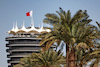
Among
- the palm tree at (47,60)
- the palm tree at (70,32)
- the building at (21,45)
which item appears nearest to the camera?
the palm tree at (70,32)

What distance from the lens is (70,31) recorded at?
50.6 metres

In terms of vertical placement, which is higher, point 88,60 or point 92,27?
point 92,27

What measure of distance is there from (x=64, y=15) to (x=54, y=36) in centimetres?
409

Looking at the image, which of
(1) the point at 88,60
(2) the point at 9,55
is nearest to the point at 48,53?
(1) the point at 88,60

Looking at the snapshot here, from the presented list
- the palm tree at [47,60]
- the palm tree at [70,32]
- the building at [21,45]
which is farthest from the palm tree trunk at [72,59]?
the building at [21,45]

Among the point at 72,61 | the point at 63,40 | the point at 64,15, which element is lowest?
the point at 72,61

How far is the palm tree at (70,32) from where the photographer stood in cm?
4962

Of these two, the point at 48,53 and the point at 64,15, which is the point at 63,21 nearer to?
the point at 64,15

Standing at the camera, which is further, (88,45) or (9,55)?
(9,55)

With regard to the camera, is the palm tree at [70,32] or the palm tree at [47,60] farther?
the palm tree at [47,60]

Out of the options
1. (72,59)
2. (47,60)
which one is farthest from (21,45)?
(72,59)

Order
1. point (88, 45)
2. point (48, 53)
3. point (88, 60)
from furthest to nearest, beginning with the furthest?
1. point (48, 53)
2. point (88, 60)
3. point (88, 45)

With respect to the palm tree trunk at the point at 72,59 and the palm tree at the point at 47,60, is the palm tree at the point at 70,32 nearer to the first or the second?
the palm tree trunk at the point at 72,59

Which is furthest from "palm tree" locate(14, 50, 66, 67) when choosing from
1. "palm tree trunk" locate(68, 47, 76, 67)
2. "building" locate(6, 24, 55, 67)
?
"building" locate(6, 24, 55, 67)
